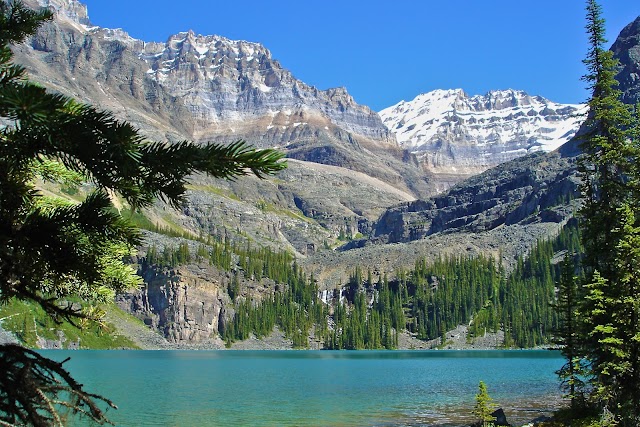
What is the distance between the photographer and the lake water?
58562 millimetres

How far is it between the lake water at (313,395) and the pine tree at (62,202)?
52.4 m

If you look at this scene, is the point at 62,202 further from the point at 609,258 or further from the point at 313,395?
the point at 313,395

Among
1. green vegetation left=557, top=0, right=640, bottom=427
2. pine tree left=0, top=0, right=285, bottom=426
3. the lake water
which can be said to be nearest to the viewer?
pine tree left=0, top=0, right=285, bottom=426

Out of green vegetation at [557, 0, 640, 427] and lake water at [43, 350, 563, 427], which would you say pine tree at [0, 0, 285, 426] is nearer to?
green vegetation at [557, 0, 640, 427]

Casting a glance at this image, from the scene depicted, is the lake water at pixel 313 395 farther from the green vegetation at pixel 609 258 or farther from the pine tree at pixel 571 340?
the green vegetation at pixel 609 258

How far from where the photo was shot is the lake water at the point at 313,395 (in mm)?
58562

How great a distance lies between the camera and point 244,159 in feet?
15.1

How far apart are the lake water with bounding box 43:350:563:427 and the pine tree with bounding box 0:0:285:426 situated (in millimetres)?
52427

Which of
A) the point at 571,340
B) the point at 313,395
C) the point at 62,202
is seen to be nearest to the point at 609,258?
the point at 571,340

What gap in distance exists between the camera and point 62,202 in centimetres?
723

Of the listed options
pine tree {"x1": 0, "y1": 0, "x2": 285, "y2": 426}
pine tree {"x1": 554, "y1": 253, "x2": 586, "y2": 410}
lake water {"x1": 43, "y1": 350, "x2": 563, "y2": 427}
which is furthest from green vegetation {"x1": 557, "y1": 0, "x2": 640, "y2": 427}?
pine tree {"x1": 0, "y1": 0, "x2": 285, "y2": 426}

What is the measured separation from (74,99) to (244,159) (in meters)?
1.39

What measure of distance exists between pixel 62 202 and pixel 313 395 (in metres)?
75.6

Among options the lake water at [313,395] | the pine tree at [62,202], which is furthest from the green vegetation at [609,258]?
the pine tree at [62,202]
